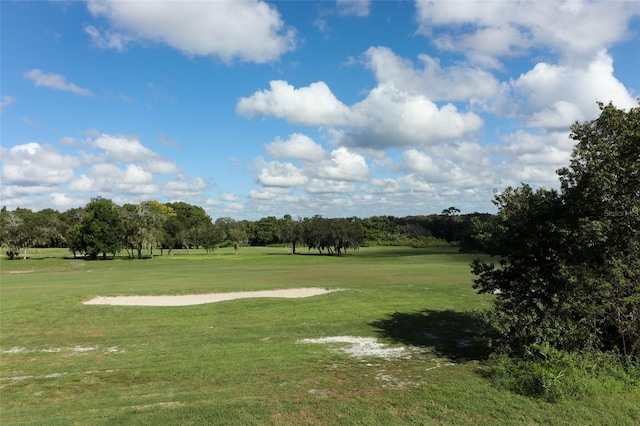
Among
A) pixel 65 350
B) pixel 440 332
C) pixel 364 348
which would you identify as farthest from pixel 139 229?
pixel 364 348

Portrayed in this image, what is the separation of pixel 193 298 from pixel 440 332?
16.2 metres

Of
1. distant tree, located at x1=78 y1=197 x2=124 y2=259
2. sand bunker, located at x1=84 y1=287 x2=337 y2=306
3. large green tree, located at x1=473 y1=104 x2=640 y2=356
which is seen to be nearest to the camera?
large green tree, located at x1=473 y1=104 x2=640 y2=356

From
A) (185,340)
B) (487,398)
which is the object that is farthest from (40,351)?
(487,398)

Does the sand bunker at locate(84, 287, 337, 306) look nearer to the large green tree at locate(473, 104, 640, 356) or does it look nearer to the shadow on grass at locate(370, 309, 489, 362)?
the shadow on grass at locate(370, 309, 489, 362)

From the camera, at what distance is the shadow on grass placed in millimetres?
14094

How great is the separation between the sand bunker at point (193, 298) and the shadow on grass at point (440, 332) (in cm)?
885

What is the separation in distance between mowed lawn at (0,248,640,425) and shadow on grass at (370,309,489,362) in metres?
0.08

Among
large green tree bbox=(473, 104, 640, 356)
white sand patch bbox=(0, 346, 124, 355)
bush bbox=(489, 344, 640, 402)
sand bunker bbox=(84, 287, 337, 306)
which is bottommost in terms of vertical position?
white sand patch bbox=(0, 346, 124, 355)

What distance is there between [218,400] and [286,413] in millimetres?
1749

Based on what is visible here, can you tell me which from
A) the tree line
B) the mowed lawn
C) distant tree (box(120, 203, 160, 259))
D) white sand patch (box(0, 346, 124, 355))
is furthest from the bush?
distant tree (box(120, 203, 160, 259))

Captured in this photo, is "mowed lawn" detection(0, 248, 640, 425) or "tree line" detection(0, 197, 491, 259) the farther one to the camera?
"tree line" detection(0, 197, 491, 259)

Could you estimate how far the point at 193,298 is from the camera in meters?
27.1

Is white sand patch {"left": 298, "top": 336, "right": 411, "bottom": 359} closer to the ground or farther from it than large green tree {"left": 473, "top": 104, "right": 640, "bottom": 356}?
closer to the ground

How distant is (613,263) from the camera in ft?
35.3
